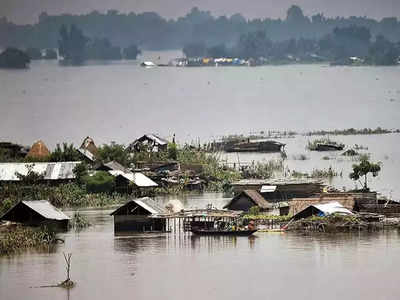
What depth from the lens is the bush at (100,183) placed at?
77.2 feet

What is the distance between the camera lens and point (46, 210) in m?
20.3

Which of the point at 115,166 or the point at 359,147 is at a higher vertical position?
the point at 359,147

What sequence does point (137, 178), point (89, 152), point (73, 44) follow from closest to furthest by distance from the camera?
point (137, 178)
point (89, 152)
point (73, 44)

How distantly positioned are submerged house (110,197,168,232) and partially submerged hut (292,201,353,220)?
201cm

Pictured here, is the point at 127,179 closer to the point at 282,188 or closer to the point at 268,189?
the point at 268,189

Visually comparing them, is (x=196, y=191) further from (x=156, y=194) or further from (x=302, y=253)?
(x=302, y=253)

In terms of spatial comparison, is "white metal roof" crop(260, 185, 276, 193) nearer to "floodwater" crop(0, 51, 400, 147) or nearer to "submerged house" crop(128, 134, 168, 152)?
"submerged house" crop(128, 134, 168, 152)

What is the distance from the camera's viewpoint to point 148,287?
16.8 m

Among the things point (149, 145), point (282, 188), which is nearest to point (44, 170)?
point (282, 188)

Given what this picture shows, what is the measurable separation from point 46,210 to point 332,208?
418 cm

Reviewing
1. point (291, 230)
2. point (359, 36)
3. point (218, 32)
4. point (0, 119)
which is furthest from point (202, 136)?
point (218, 32)

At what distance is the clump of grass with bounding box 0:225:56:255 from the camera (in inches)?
752

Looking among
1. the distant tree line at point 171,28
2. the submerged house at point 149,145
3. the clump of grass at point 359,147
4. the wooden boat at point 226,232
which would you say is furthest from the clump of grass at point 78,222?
the distant tree line at point 171,28

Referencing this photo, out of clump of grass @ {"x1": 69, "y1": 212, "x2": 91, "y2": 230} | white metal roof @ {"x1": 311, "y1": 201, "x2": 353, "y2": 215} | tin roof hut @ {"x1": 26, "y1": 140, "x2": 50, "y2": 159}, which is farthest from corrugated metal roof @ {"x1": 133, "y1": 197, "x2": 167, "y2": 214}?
tin roof hut @ {"x1": 26, "y1": 140, "x2": 50, "y2": 159}
